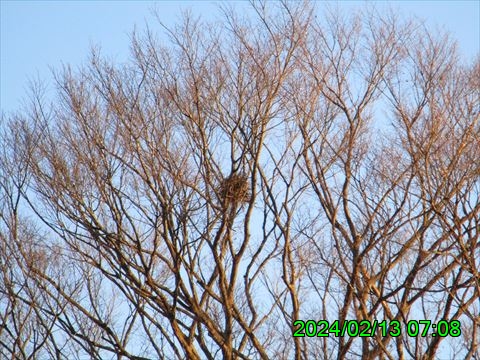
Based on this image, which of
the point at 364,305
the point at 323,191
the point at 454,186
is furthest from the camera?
the point at 323,191

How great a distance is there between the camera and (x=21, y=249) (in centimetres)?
1003

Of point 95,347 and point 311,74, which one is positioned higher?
point 311,74

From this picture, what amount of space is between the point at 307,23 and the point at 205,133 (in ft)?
5.69

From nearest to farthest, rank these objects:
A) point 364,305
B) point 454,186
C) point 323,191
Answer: point 454,186 < point 364,305 < point 323,191

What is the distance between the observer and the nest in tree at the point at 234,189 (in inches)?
363

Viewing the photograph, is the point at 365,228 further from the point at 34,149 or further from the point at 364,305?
the point at 34,149

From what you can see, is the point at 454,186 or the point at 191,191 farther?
the point at 191,191

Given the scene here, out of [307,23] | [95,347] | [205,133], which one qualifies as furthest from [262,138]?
[95,347]

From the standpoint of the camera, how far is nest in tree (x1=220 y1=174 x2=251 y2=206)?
9.23 m

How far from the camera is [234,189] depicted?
9.26 meters

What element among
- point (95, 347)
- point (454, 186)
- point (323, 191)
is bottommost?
point (95, 347)

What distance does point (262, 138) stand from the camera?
920 cm

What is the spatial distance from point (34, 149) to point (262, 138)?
261 centimetres

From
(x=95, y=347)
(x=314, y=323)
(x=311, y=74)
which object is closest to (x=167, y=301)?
(x=95, y=347)
